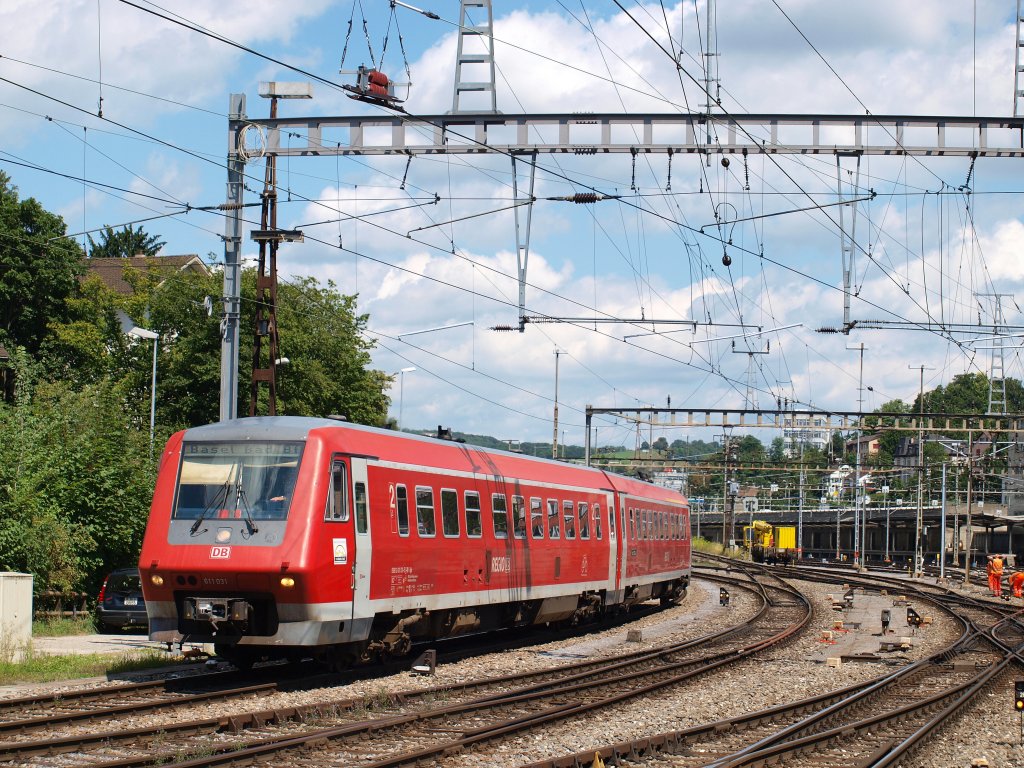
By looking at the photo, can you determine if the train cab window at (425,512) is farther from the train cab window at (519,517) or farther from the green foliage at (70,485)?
the green foliage at (70,485)

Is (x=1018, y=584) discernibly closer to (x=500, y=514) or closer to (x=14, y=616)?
(x=500, y=514)

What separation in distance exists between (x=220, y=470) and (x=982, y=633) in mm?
17163

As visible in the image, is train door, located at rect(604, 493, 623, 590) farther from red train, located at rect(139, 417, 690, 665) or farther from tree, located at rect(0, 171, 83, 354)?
tree, located at rect(0, 171, 83, 354)

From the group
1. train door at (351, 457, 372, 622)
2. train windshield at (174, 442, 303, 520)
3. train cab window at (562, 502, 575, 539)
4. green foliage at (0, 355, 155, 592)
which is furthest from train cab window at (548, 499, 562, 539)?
train windshield at (174, 442, 303, 520)

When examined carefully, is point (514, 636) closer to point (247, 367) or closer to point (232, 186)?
point (232, 186)

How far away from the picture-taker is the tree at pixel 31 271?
58.8m

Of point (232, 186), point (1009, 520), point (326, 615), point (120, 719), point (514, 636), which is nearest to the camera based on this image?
point (120, 719)

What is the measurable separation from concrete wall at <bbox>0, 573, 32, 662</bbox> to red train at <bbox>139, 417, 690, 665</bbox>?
2527 millimetres

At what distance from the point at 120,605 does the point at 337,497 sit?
1025 cm

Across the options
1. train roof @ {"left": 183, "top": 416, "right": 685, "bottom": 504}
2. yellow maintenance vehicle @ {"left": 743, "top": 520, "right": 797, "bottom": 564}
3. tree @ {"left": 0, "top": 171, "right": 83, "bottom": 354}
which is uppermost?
tree @ {"left": 0, "top": 171, "right": 83, "bottom": 354}

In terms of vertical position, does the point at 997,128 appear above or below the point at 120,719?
above

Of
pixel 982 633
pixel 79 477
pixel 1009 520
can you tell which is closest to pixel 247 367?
pixel 79 477

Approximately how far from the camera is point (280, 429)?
16.2m

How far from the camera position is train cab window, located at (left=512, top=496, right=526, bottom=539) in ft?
72.9
